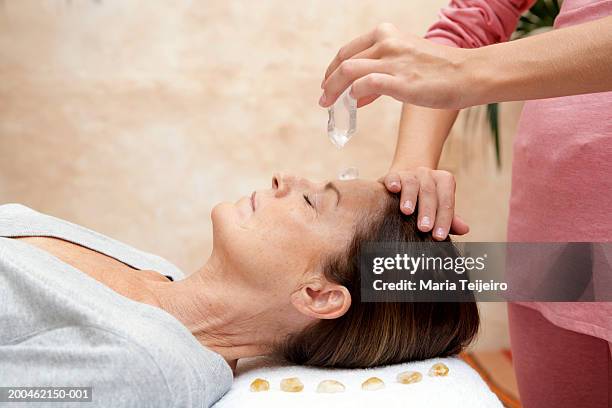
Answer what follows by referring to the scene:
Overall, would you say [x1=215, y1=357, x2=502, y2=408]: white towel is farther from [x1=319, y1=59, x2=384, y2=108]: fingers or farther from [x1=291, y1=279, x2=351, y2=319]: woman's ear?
[x1=319, y1=59, x2=384, y2=108]: fingers

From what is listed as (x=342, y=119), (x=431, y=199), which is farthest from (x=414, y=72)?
(x=431, y=199)

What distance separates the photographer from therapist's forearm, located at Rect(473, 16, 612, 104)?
884 millimetres

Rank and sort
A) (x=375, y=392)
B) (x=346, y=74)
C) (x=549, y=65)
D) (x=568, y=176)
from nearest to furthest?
(x=549, y=65)
(x=346, y=74)
(x=375, y=392)
(x=568, y=176)

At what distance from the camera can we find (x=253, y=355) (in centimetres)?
139

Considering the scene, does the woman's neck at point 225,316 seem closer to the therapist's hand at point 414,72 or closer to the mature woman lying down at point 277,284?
the mature woman lying down at point 277,284

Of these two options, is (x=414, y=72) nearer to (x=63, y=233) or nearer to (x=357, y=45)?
(x=357, y=45)

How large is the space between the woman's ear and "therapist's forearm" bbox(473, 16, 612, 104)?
0.54 metres

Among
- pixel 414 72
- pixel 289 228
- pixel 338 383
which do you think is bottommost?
pixel 338 383

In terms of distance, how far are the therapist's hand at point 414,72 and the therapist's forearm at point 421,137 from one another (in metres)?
0.53

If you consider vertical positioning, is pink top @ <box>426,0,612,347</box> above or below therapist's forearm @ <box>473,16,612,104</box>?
below

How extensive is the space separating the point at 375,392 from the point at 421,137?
0.63 meters

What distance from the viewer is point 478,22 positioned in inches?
62.2

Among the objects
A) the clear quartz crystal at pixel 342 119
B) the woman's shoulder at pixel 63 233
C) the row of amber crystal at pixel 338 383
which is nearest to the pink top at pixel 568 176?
the row of amber crystal at pixel 338 383

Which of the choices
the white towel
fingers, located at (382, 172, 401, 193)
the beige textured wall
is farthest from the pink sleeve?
the beige textured wall
